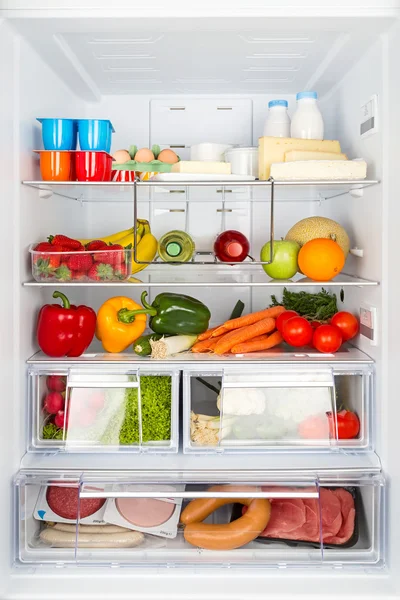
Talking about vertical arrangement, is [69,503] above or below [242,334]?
below

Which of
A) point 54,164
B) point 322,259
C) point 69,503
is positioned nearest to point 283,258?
point 322,259

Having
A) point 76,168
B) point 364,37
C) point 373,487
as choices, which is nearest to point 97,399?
point 76,168

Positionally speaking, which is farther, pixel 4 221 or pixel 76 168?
pixel 76 168

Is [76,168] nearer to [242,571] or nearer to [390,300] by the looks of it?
[390,300]

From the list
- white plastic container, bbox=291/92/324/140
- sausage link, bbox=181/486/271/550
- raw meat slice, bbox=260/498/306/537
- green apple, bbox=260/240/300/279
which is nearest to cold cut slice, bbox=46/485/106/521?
sausage link, bbox=181/486/271/550

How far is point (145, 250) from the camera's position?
211 centimetres

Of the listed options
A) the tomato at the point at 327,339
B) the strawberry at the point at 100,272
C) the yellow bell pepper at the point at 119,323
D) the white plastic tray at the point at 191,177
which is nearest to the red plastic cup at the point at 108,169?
the white plastic tray at the point at 191,177

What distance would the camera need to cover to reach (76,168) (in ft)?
6.06

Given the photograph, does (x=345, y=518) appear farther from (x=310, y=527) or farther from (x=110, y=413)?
(x=110, y=413)

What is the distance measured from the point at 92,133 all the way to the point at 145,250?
420 mm

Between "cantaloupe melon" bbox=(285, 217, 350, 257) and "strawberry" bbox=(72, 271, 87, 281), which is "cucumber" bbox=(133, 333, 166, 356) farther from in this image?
"cantaloupe melon" bbox=(285, 217, 350, 257)

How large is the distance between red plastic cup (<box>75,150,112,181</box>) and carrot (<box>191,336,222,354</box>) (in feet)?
1.82

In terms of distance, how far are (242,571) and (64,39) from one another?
4.82ft

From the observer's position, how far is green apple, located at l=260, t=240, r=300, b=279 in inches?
76.4
